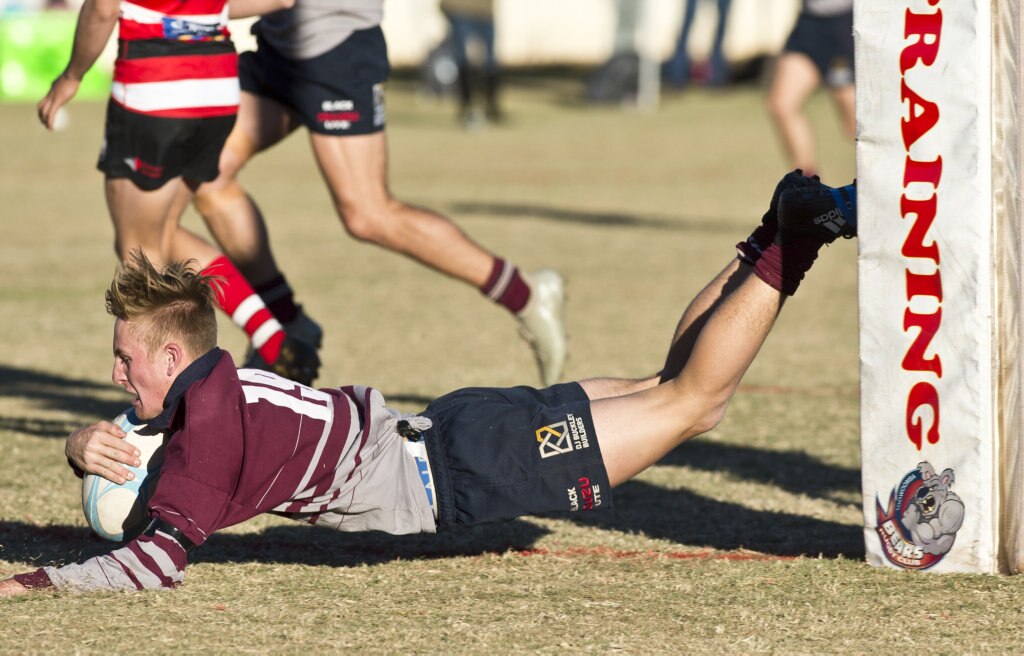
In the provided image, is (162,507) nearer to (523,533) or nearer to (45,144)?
(523,533)

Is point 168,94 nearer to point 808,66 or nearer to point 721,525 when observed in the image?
point 721,525

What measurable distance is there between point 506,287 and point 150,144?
1.44 metres

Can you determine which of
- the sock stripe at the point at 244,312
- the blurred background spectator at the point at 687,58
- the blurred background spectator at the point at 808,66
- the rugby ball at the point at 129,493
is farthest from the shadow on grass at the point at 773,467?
the blurred background spectator at the point at 687,58

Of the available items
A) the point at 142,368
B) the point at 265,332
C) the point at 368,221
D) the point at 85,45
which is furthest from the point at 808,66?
the point at 142,368

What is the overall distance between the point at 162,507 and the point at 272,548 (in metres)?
0.72

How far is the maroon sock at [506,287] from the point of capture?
5.48 m

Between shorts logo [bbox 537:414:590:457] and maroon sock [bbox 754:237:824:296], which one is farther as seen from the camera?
shorts logo [bbox 537:414:590:457]

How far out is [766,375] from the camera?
20.4 ft

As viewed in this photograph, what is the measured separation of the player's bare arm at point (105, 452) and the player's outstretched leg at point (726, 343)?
3.54 ft

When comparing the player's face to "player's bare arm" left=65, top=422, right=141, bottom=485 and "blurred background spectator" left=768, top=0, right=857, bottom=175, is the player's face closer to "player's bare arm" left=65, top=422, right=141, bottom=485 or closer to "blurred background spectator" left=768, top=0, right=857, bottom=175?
"player's bare arm" left=65, top=422, right=141, bottom=485

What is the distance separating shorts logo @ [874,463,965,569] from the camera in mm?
3332

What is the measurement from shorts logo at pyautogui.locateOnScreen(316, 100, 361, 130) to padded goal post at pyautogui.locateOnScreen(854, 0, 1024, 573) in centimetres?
231

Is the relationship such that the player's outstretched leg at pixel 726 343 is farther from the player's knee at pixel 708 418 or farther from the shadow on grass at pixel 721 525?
the shadow on grass at pixel 721 525

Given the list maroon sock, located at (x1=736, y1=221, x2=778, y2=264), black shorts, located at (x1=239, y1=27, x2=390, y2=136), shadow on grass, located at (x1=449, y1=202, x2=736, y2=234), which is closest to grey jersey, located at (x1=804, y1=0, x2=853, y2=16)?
shadow on grass, located at (x1=449, y1=202, x2=736, y2=234)
